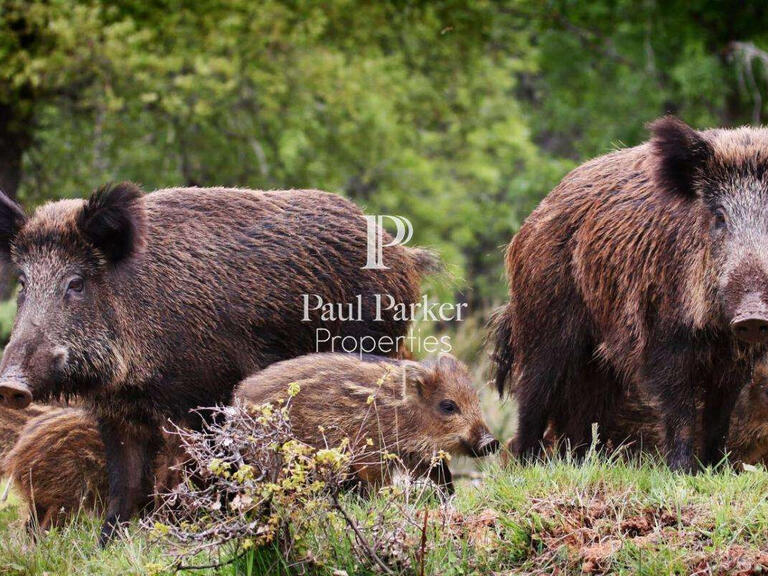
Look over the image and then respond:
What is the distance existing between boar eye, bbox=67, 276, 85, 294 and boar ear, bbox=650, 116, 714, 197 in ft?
10.8

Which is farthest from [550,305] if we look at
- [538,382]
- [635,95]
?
[635,95]

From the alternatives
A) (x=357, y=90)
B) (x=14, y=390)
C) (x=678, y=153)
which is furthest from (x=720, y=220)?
(x=357, y=90)

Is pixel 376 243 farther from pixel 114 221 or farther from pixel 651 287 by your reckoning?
pixel 651 287

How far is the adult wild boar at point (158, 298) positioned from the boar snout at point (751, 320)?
2.52 meters

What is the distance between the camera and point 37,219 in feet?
22.0

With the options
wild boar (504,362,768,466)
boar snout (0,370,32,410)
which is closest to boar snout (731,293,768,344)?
wild boar (504,362,768,466)

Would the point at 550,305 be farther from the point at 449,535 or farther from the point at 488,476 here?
the point at 449,535

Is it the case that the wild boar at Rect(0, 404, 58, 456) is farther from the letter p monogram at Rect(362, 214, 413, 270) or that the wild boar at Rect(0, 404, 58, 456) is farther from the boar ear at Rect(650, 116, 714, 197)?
the boar ear at Rect(650, 116, 714, 197)

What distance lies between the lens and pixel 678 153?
20.2ft

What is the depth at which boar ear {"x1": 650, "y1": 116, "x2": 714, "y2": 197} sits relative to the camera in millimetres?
6148

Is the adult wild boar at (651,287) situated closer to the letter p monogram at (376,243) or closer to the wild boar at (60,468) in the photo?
the letter p monogram at (376,243)

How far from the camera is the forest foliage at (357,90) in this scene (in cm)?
1428

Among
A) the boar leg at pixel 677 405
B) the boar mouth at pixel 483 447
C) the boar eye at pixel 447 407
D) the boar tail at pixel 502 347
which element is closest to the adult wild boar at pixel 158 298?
the boar eye at pixel 447 407

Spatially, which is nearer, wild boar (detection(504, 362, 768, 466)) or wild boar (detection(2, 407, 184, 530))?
wild boar (detection(504, 362, 768, 466))
